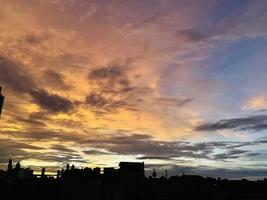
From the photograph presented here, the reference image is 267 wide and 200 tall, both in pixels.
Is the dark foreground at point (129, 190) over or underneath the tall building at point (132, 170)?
underneath

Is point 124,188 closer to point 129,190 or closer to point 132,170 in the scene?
point 129,190

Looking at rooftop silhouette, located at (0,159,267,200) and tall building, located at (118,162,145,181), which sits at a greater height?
tall building, located at (118,162,145,181)

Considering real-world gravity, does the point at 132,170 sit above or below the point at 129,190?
above

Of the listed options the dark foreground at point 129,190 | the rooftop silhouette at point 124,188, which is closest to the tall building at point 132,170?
the rooftop silhouette at point 124,188

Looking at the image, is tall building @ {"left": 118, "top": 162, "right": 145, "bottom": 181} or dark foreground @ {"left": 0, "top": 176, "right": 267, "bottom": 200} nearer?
dark foreground @ {"left": 0, "top": 176, "right": 267, "bottom": 200}

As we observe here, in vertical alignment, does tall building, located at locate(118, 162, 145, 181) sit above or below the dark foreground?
above

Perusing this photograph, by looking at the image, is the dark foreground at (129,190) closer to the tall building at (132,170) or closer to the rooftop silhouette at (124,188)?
the rooftop silhouette at (124,188)

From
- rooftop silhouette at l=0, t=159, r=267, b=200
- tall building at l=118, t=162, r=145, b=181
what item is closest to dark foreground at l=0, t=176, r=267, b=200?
rooftop silhouette at l=0, t=159, r=267, b=200

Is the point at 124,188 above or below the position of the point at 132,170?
below

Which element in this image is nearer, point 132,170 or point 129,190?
point 129,190

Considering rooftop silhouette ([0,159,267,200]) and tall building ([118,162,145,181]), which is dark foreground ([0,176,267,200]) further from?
tall building ([118,162,145,181])

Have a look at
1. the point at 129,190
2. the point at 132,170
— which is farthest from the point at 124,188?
the point at 132,170

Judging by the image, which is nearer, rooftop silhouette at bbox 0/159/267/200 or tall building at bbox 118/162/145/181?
rooftop silhouette at bbox 0/159/267/200

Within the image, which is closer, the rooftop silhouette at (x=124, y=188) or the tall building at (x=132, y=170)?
the rooftop silhouette at (x=124, y=188)
